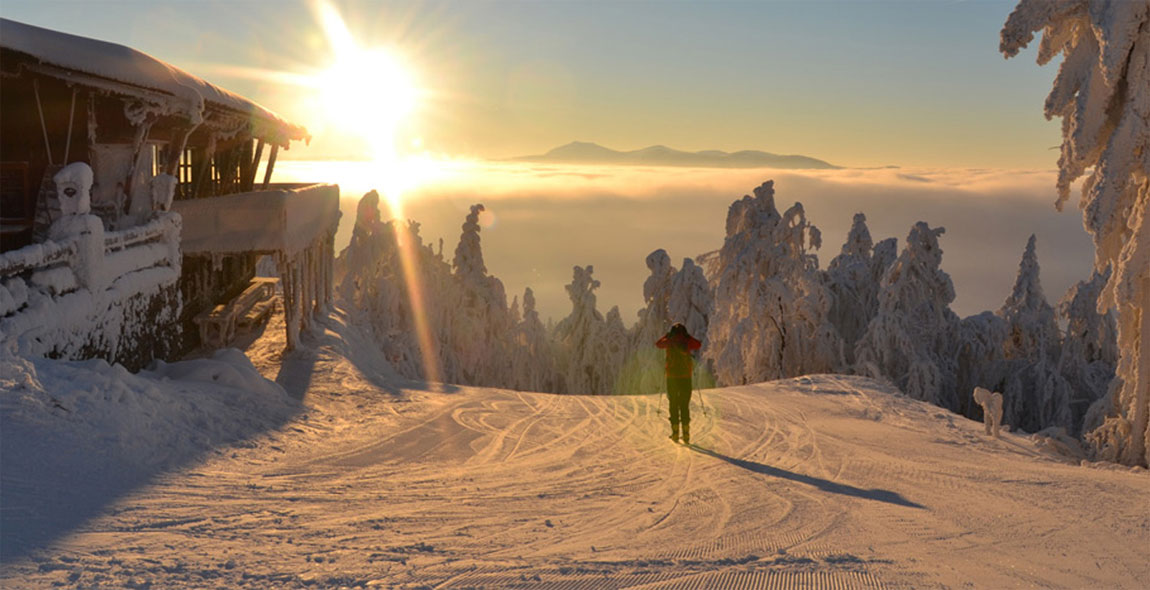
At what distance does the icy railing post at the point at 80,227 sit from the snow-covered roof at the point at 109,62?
5.36 feet

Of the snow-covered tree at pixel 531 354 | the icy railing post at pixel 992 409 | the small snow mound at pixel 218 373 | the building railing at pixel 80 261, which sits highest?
the building railing at pixel 80 261

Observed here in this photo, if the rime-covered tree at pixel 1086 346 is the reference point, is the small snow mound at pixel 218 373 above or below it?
above

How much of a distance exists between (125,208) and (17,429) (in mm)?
7333

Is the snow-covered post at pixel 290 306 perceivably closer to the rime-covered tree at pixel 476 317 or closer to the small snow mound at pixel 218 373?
the small snow mound at pixel 218 373

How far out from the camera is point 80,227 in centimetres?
1056

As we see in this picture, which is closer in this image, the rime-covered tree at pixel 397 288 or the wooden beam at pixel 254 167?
the wooden beam at pixel 254 167

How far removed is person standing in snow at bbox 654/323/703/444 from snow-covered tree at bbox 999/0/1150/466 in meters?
7.88

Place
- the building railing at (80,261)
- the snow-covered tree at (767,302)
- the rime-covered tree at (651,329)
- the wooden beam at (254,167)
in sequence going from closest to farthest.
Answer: the building railing at (80,261) → the wooden beam at (254,167) → the snow-covered tree at (767,302) → the rime-covered tree at (651,329)

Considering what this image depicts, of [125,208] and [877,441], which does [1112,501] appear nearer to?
[877,441]

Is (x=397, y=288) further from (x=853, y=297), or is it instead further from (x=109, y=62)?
(x=109, y=62)

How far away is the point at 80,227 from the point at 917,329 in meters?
28.4

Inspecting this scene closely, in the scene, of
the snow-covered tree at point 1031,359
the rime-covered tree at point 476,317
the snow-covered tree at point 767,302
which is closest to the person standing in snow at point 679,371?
the snow-covered tree at point 767,302

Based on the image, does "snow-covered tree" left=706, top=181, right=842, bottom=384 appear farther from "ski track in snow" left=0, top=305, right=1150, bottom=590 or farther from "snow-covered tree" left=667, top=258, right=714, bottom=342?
"ski track in snow" left=0, top=305, right=1150, bottom=590

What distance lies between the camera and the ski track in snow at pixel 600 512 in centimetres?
546
